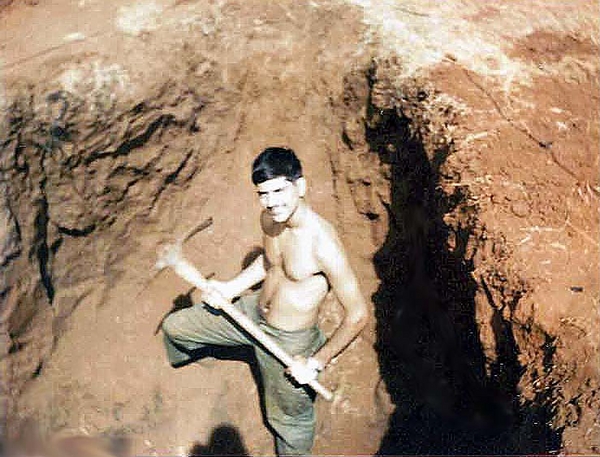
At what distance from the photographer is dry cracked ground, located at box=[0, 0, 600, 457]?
3324 mm

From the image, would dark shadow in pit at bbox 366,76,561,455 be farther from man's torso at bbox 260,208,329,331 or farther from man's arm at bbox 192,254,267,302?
man's arm at bbox 192,254,267,302

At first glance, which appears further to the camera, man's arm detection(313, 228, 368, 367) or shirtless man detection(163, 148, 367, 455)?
man's arm detection(313, 228, 368, 367)

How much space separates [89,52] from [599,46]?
9.42ft

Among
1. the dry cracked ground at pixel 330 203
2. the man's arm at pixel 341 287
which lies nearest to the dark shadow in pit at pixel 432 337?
the dry cracked ground at pixel 330 203

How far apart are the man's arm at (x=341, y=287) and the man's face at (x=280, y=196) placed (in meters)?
0.23

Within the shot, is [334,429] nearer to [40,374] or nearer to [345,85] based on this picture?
[40,374]

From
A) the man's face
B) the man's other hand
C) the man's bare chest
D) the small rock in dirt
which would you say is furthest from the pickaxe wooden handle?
the small rock in dirt

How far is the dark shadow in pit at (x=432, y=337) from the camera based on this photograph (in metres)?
3.46

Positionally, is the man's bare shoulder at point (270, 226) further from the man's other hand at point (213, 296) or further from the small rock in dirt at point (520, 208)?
the small rock in dirt at point (520, 208)

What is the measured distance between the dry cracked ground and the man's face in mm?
858

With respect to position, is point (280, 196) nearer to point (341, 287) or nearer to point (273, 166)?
point (273, 166)

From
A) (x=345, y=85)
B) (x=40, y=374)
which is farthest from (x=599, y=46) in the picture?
(x=40, y=374)

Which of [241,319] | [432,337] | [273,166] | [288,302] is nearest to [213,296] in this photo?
[241,319]

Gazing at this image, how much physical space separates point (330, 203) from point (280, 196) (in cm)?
158
